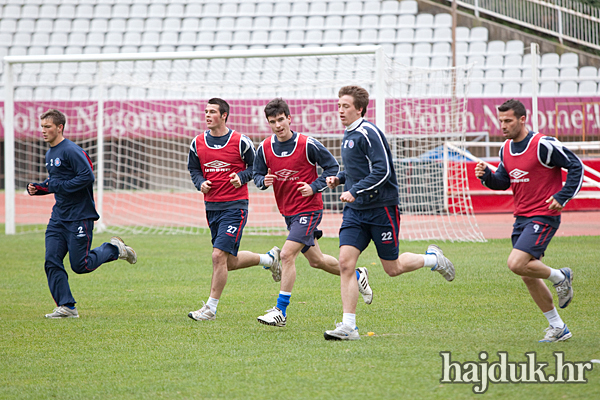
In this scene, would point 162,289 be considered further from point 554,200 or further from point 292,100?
point 292,100

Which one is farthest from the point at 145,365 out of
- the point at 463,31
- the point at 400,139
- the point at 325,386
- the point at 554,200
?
the point at 463,31

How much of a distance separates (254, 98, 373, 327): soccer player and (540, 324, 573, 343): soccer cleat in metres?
1.77

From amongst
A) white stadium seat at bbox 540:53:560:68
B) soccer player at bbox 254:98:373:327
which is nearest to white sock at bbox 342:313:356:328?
soccer player at bbox 254:98:373:327

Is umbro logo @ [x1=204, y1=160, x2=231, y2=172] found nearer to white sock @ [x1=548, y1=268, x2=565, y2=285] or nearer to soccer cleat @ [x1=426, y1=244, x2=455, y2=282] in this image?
soccer cleat @ [x1=426, y1=244, x2=455, y2=282]

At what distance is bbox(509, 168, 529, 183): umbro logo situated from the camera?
17.3ft

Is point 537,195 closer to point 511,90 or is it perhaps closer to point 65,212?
point 65,212

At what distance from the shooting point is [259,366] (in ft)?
15.1

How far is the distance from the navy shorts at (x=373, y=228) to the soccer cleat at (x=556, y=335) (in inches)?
50.5

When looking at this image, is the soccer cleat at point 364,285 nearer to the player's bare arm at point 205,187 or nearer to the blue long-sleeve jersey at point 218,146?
the blue long-sleeve jersey at point 218,146

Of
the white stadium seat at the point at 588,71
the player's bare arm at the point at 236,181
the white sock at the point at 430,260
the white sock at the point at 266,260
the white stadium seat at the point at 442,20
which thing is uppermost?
the white stadium seat at the point at 442,20

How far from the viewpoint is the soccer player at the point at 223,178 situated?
21.4 feet

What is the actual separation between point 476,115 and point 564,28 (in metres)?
5.46

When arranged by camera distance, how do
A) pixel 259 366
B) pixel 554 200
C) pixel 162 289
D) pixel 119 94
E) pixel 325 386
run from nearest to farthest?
1. pixel 325 386
2. pixel 259 366
3. pixel 554 200
4. pixel 162 289
5. pixel 119 94

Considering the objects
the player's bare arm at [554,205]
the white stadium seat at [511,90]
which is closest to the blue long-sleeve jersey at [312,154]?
the player's bare arm at [554,205]
